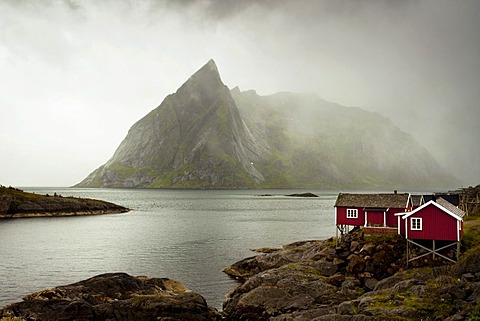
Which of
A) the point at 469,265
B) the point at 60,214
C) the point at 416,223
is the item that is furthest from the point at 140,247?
the point at 60,214

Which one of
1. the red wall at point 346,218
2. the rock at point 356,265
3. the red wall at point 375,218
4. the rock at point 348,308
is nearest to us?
the rock at point 348,308

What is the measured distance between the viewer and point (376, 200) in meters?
51.2

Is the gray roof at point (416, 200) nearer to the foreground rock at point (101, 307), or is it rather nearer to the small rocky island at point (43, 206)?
the foreground rock at point (101, 307)

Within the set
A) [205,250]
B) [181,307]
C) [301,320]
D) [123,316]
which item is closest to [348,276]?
[301,320]

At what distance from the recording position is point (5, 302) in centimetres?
3706

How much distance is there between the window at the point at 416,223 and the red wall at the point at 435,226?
29cm

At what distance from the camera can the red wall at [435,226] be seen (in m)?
40.0

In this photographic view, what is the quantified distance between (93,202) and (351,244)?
119 meters

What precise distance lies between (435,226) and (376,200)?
35.4 feet

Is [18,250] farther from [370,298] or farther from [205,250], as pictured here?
[370,298]

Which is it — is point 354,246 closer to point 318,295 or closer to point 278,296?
point 318,295

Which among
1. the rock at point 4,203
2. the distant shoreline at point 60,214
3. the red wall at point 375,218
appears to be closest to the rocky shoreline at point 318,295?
the red wall at point 375,218

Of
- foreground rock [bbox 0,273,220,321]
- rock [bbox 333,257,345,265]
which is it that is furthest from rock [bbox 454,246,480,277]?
foreground rock [bbox 0,273,220,321]

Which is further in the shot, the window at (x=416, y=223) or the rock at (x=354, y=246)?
the rock at (x=354, y=246)
